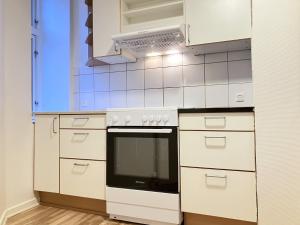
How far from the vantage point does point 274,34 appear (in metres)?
1.43

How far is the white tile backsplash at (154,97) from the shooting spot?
2.24m

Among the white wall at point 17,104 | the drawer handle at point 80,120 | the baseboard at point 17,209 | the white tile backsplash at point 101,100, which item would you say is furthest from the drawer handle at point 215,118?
the baseboard at point 17,209

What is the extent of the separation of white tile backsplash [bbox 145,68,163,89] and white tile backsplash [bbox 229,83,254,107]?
25.3 inches

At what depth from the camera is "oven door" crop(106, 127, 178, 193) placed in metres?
1.63

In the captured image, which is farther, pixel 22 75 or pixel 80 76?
pixel 80 76

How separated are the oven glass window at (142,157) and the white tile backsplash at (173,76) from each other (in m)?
0.70

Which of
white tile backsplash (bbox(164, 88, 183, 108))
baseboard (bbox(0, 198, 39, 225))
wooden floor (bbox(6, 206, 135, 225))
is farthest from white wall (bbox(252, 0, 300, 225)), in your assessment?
baseboard (bbox(0, 198, 39, 225))

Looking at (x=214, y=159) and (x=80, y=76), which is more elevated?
(x=80, y=76)

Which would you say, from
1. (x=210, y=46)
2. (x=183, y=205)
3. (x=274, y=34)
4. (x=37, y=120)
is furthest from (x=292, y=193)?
(x=37, y=120)

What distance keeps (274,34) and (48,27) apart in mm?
2337

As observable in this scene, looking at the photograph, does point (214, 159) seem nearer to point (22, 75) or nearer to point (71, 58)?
point (22, 75)

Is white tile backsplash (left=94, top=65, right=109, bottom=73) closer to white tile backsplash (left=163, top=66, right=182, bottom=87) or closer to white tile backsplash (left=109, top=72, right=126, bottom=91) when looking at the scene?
white tile backsplash (left=109, top=72, right=126, bottom=91)

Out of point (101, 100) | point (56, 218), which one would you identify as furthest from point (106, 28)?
point (56, 218)

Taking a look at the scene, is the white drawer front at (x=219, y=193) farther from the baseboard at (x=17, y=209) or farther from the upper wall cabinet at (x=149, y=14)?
the baseboard at (x=17, y=209)
